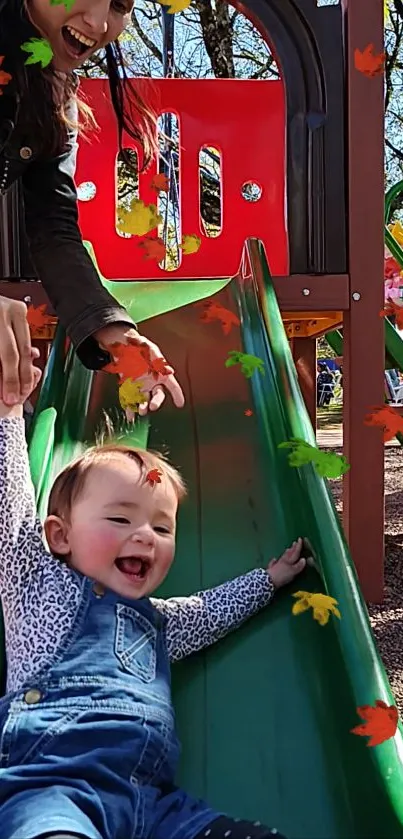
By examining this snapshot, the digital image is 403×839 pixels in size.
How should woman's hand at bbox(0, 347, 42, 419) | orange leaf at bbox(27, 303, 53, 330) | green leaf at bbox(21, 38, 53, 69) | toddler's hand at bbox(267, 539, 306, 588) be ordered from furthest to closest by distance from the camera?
orange leaf at bbox(27, 303, 53, 330) → toddler's hand at bbox(267, 539, 306, 588) → green leaf at bbox(21, 38, 53, 69) → woman's hand at bbox(0, 347, 42, 419)

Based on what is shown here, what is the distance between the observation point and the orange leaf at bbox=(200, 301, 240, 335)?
3484 mm

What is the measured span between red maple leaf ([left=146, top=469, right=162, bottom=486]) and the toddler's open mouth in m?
0.20

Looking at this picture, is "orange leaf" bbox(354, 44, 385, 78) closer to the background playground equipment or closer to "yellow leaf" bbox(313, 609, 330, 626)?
the background playground equipment

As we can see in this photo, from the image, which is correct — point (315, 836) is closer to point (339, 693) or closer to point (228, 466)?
point (339, 693)

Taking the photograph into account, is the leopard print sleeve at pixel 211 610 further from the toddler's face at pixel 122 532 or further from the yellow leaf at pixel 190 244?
the yellow leaf at pixel 190 244

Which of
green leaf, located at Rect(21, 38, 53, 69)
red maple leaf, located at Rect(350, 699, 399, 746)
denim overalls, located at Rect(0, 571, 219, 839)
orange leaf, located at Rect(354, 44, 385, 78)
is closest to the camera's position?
denim overalls, located at Rect(0, 571, 219, 839)

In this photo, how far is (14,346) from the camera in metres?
1.78

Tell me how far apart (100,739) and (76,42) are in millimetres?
1510

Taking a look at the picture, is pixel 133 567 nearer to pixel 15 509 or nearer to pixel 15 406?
pixel 15 509

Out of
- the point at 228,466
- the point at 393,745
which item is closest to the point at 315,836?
the point at 393,745

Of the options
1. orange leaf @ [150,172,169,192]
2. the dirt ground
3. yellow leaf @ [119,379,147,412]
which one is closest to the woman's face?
yellow leaf @ [119,379,147,412]

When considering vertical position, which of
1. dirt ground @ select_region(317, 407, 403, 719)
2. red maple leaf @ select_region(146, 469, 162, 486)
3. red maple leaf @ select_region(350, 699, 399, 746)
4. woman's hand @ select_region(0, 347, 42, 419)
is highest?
woman's hand @ select_region(0, 347, 42, 419)

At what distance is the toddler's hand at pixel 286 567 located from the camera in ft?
7.02

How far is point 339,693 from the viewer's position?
6.05ft
